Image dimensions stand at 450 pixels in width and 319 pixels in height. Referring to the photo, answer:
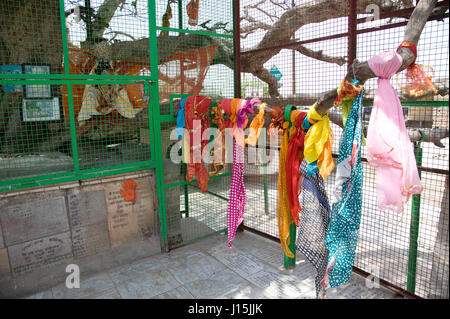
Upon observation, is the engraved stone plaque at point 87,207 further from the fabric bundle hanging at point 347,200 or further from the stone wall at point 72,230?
the fabric bundle hanging at point 347,200

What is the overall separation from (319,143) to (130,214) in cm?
279

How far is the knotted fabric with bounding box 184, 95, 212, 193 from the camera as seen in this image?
414 cm

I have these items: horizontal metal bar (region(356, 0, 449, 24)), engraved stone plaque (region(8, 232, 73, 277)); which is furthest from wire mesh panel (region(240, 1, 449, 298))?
engraved stone plaque (region(8, 232, 73, 277))

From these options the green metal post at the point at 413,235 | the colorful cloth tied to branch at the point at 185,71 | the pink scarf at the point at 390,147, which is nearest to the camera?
the pink scarf at the point at 390,147

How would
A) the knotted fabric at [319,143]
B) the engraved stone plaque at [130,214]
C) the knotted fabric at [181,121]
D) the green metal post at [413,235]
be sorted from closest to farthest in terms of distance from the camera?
1. the knotted fabric at [319,143]
2. the green metal post at [413,235]
3. the engraved stone plaque at [130,214]
4. the knotted fabric at [181,121]

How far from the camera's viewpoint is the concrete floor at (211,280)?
3.53 meters

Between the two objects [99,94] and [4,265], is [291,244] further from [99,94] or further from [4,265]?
[99,94]

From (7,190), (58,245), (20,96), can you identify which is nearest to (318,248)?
(58,245)

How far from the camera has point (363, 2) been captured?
3.88m

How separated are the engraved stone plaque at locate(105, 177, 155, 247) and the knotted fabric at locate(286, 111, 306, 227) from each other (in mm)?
2136

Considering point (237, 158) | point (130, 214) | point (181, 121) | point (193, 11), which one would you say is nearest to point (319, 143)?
point (237, 158)

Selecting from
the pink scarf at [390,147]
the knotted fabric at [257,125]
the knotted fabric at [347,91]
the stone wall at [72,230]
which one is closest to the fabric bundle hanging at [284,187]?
the knotted fabric at [257,125]

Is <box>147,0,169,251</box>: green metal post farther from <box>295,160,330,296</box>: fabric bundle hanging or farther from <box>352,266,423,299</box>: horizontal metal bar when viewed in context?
<box>352,266,423,299</box>: horizontal metal bar

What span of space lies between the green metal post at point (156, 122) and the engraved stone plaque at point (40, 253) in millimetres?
1208
